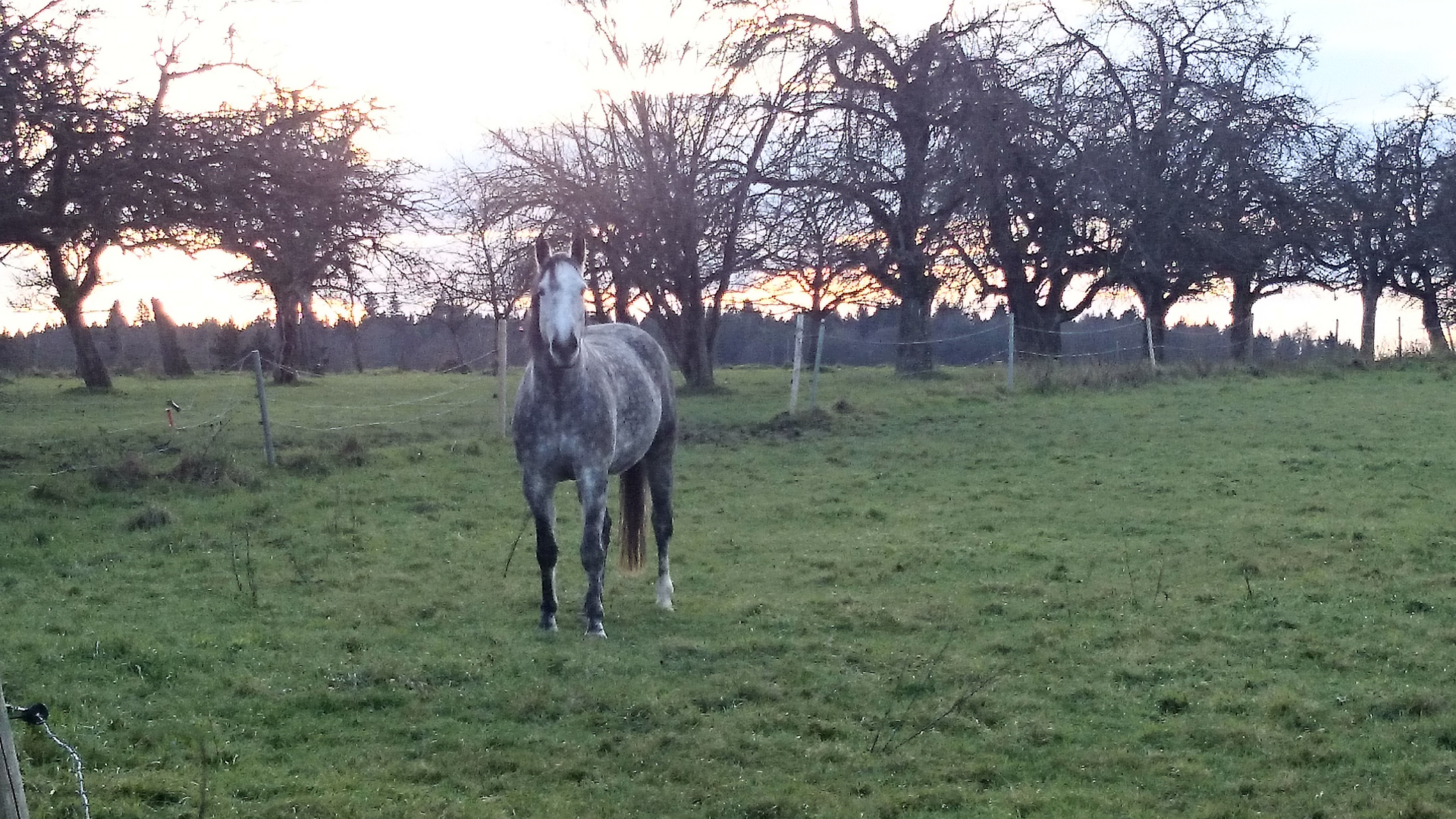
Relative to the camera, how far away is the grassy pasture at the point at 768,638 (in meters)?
4.56

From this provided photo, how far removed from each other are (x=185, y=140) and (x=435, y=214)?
332 centimetres

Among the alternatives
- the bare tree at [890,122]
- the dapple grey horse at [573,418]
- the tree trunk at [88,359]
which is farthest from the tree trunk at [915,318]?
the dapple grey horse at [573,418]

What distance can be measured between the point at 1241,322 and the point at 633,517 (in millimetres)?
27486

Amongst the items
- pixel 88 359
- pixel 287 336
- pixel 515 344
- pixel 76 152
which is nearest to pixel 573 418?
pixel 76 152

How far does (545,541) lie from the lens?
713 cm

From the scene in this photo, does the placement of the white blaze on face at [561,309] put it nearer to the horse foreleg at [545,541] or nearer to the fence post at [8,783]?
the horse foreleg at [545,541]

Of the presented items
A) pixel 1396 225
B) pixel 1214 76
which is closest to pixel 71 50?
pixel 1214 76

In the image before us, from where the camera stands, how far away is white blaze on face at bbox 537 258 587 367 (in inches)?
255

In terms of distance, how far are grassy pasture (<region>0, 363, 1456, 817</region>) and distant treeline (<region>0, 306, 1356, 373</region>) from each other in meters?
5.83

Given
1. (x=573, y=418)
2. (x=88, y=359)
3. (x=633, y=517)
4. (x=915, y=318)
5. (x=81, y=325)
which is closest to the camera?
(x=573, y=418)

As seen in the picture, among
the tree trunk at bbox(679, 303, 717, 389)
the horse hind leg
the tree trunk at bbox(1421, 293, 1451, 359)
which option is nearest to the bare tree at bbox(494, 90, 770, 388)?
the tree trunk at bbox(679, 303, 717, 389)

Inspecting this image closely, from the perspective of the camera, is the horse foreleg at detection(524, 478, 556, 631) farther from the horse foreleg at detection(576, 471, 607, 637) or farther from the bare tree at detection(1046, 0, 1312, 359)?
the bare tree at detection(1046, 0, 1312, 359)

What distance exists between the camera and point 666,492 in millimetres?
8539

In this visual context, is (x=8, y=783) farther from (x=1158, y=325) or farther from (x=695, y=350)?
(x=1158, y=325)
